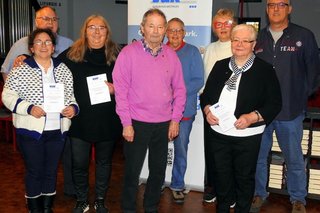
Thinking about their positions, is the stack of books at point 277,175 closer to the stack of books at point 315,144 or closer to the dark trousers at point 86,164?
the stack of books at point 315,144

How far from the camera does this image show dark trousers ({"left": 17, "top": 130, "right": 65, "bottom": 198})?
2709mm

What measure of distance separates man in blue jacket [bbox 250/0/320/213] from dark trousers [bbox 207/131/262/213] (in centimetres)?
57

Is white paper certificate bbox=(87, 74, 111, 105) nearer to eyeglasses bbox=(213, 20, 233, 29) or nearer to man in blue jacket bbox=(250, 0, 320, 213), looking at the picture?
eyeglasses bbox=(213, 20, 233, 29)

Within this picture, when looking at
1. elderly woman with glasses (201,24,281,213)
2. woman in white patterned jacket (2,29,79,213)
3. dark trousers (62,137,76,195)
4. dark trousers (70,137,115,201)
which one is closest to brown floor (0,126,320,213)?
dark trousers (62,137,76,195)

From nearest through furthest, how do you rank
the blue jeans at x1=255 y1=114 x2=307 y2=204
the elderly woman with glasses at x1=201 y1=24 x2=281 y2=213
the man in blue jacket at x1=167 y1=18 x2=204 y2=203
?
the elderly woman with glasses at x1=201 y1=24 x2=281 y2=213 < the blue jeans at x1=255 y1=114 x2=307 y2=204 < the man in blue jacket at x1=167 y1=18 x2=204 y2=203

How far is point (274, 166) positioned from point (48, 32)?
239cm

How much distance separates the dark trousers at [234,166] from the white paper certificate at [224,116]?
0.28 ft

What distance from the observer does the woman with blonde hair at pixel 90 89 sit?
284 cm

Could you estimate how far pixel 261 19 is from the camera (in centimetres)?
979

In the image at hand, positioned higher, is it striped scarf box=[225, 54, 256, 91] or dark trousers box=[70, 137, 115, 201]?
striped scarf box=[225, 54, 256, 91]

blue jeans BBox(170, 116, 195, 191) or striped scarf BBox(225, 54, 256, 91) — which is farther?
blue jeans BBox(170, 116, 195, 191)

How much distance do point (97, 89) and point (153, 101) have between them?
446 mm

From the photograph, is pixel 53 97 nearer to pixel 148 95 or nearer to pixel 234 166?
pixel 148 95

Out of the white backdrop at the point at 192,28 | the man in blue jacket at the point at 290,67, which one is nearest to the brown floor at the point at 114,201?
the white backdrop at the point at 192,28
